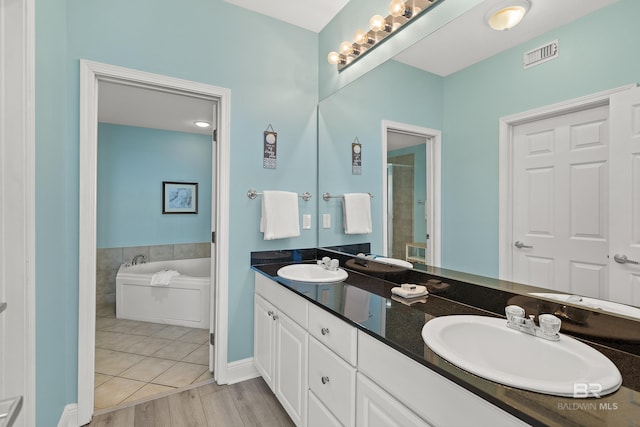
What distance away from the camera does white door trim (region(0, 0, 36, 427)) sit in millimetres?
1070

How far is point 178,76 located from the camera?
6.51ft

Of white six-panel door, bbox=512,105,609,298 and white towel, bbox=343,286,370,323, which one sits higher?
white six-panel door, bbox=512,105,609,298

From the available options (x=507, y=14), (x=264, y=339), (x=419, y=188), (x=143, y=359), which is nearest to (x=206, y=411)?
(x=264, y=339)

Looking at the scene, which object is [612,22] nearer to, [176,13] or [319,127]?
[319,127]

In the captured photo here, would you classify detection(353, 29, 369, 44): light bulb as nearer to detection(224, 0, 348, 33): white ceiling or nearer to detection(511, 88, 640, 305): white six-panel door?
detection(224, 0, 348, 33): white ceiling

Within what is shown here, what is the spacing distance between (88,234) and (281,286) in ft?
3.78

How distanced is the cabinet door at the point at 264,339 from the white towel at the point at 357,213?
0.74 m

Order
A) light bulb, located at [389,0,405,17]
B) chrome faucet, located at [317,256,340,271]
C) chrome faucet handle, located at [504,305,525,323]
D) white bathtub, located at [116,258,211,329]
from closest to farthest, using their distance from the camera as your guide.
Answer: chrome faucet handle, located at [504,305,525,323] → light bulb, located at [389,0,405,17] → chrome faucet, located at [317,256,340,271] → white bathtub, located at [116,258,211,329]

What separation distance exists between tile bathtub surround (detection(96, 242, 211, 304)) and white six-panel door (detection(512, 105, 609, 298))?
4417mm

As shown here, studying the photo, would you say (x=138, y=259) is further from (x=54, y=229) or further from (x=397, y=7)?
(x=397, y=7)

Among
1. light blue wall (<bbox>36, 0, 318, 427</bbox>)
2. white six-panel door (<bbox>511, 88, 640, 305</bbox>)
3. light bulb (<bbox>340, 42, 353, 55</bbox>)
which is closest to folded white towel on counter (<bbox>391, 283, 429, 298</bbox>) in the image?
white six-panel door (<bbox>511, 88, 640, 305</bbox>)

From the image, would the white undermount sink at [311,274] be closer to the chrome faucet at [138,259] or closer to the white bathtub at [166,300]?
the white bathtub at [166,300]

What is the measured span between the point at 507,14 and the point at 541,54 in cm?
26


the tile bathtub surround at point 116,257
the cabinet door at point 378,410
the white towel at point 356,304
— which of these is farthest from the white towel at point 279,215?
the tile bathtub surround at point 116,257
